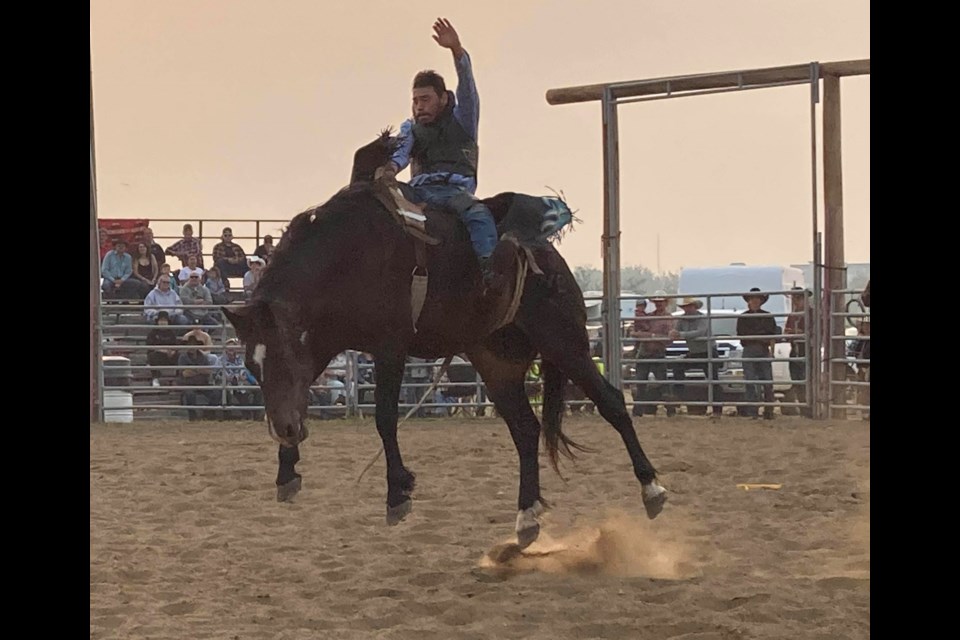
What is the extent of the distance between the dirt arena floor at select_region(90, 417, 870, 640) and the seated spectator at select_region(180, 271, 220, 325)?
1596 mm

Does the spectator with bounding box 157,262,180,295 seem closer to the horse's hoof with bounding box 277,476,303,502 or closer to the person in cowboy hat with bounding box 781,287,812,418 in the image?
the person in cowboy hat with bounding box 781,287,812,418

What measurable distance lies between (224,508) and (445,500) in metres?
1.09

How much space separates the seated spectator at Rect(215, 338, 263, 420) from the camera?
33.2 feet

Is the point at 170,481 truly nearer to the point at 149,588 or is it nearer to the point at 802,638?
the point at 149,588

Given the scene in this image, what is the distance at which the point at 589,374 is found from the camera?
5098 millimetres

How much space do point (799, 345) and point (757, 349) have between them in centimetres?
40

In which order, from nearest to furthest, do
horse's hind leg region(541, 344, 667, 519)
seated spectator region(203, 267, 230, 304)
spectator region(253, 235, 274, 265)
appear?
horse's hind leg region(541, 344, 667, 519) → spectator region(253, 235, 274, 265) → seated spectator region(203, 267, 230, 304)

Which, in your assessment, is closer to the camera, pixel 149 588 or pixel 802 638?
pixel 802 638

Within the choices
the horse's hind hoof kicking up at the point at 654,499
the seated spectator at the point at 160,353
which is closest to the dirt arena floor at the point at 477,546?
the horse's hind hoof kicking up at the point at 654,499

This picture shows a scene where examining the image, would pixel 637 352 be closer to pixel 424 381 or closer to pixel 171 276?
pixel 424 381

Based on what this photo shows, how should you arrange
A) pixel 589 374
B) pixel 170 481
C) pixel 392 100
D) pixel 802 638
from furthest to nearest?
pixel 170 481 < pixel 392 100 < pixel 589 374 < pixel 802 638

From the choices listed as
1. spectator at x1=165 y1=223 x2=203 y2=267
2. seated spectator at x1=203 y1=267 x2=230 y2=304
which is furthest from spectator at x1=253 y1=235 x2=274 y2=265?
spectator at x1=165 y1=223 x2=203 y2=267
